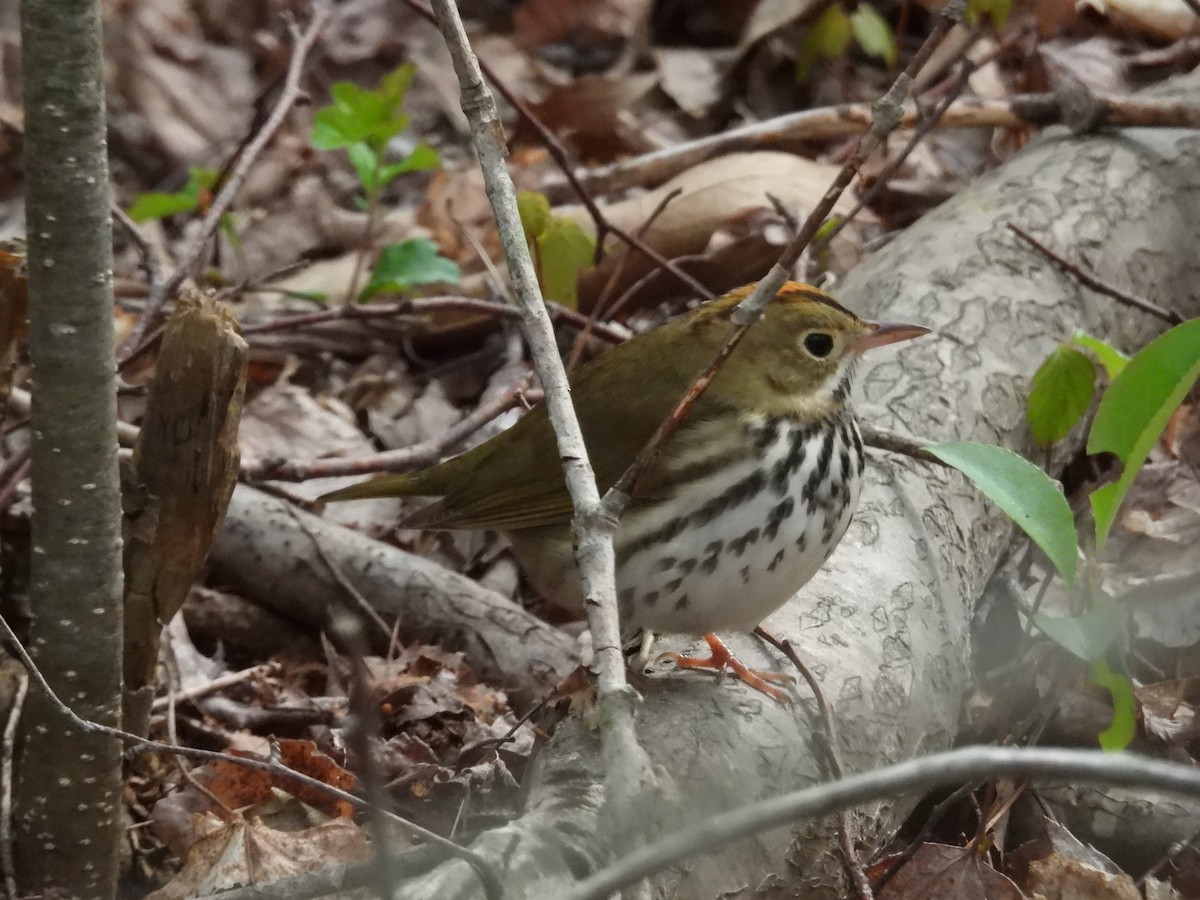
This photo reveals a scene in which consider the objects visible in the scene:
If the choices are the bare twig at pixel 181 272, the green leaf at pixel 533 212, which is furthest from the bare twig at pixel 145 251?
the green leaf at pixel 533 212

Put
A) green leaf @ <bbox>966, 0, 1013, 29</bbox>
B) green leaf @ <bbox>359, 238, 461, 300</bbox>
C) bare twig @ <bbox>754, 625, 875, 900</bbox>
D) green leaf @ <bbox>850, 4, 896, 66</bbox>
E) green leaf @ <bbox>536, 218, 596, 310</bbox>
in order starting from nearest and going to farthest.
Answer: bare twig @ <bbox>754, 625, 875, 900</bbox> < green leaf @ <bbox>536, 218, 596, 310</bbox> < green leaf @ <bbox>359, 238, 461, 300</bbox> < green leaf @ <bbox>966, 0, 1013, 29</bbox> < green leaf @ <bbox>850, 4, 896, 66</bbox>

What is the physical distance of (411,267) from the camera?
149 inches

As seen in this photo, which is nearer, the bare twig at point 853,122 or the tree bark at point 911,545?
the tree bark at point 911,545

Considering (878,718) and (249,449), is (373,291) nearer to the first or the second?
(249,449)

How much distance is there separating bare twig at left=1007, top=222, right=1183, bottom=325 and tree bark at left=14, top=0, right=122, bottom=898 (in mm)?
2290

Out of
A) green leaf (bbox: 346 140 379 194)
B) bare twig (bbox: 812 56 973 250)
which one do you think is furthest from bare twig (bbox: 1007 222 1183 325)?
green leaf (bbox: 346 140 379 194)

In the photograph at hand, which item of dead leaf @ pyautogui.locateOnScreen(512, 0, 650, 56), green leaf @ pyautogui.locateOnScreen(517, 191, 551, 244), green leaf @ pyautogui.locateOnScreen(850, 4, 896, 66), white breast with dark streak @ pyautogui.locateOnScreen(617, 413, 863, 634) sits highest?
dead leaf @ pyautogui.locateOnScreen(512, 0, 650, 56)

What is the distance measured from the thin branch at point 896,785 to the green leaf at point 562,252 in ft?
8.50

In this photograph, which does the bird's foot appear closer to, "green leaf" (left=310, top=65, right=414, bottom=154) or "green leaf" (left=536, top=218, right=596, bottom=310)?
"green leaf" (left=536, top=218, right=596, bottom=310)

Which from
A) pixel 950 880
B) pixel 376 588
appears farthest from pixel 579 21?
pixel 950 880

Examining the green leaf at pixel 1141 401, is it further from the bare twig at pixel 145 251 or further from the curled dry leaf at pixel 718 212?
the bare twig at pixel 145 251

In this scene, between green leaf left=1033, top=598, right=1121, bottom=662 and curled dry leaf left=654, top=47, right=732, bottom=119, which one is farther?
curled dry leaf left=654, top=47, right=732, bottom=119

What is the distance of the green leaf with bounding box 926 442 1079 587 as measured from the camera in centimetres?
218

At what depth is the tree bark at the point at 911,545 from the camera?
1.80 m
